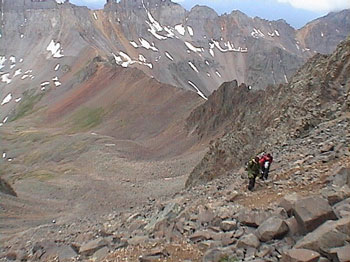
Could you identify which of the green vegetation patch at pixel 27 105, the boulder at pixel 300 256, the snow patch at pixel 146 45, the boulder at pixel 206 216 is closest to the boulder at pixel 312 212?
the boulder at pixel 300 256

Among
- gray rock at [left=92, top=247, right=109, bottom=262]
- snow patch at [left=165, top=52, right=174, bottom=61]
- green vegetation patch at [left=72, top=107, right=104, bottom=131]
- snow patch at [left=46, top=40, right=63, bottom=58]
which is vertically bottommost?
gray rock at [left=92, top=247, right=109, bottom=262]

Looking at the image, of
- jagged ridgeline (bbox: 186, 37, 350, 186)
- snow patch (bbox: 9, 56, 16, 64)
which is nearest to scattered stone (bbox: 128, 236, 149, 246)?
jagged ridgeline (bbox: 186, 37, 350, 186)

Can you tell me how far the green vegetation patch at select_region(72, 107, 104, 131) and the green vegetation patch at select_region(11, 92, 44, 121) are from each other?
100 feet

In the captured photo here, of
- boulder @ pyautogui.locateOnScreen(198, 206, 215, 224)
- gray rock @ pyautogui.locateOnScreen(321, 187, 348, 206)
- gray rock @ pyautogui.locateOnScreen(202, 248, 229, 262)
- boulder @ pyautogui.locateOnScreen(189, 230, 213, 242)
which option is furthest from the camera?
boulder @ pyautogui.locateOnScreen(198, 206, 215, 224)

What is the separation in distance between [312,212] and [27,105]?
13289 cm

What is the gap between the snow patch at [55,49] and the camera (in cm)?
16248

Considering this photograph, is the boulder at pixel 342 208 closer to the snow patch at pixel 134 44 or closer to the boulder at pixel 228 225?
the boulder at pixel 228 225

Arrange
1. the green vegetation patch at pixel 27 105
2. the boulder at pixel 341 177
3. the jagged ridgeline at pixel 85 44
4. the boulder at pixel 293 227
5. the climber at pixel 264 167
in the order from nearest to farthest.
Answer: the boulder at pixel 293 227 → the boulder at pixel 341 177 → the climber at pixel 264 167 → the green vegetation patch at pixel 27 105 → the jagged ridgeline at pixel 85 44

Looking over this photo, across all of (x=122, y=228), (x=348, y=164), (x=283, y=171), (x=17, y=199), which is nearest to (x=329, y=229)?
(x=348, y=164)

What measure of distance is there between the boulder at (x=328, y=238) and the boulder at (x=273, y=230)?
1240 mm

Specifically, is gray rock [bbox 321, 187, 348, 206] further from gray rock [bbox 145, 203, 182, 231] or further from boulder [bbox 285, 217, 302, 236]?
gray rock [bbox 145, 203, 182, 231]

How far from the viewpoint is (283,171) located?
19.2 metres

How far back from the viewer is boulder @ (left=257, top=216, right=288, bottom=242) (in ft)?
40.1

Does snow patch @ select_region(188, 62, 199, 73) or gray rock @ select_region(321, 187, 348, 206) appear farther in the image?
snow patch @ select_region(188, 62, 199, 73)
